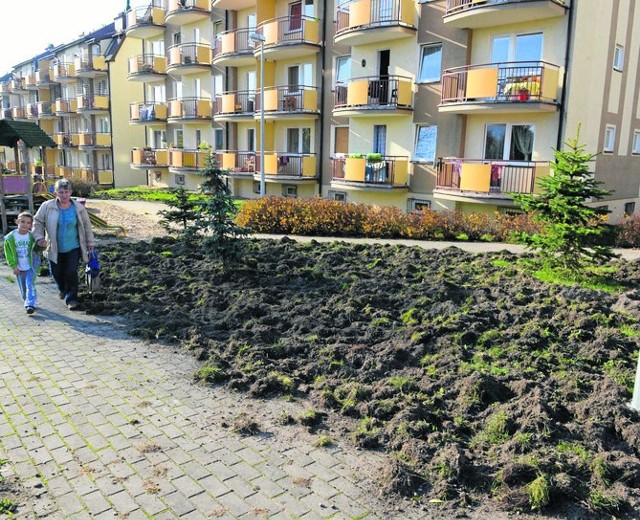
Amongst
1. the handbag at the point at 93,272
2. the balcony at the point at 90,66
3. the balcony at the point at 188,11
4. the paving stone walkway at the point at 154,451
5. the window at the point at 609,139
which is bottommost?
the paving stone walkway at the point at 154,451

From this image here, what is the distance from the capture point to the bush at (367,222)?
15.0 m

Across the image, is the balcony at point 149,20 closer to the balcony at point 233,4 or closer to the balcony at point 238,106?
the balcony at point 233,4

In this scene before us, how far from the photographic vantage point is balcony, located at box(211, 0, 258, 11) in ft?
93.5

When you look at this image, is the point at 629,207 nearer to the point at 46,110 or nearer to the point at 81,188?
the point at 81,188

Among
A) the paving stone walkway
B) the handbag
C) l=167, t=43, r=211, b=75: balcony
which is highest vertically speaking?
l=167, t=43, r=211, b=75: balcony

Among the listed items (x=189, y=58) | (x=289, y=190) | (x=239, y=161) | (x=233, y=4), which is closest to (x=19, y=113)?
(x=189, y=58)

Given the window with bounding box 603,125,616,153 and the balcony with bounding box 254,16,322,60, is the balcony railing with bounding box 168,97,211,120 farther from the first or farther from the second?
the window with bounding box 603,125,616,153

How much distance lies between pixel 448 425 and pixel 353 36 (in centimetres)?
1951

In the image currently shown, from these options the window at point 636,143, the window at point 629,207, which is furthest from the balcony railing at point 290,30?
the window at point 629,207

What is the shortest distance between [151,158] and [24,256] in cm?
2983

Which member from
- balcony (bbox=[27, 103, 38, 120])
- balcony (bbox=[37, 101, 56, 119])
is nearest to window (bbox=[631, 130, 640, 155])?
balcony (bbox=[37, 101, 56, 119])

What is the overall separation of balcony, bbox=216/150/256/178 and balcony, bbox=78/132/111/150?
18544 millimetres

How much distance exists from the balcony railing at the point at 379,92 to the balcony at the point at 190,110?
1279cm

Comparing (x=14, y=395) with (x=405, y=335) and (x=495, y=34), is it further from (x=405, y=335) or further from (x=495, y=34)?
(x=495, y=34)
